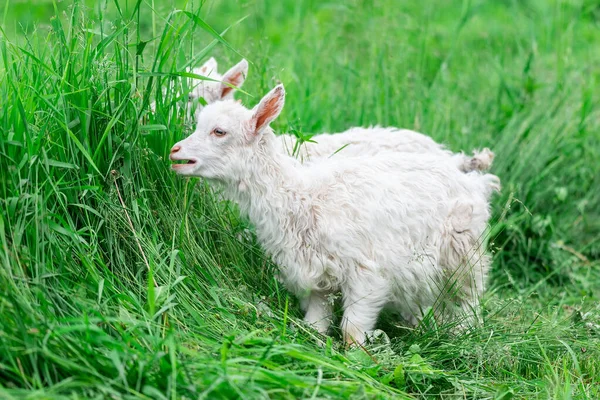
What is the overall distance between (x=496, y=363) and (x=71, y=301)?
201cm

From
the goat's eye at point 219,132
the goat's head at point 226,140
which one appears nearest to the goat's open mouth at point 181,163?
the goat's head at point 226,140

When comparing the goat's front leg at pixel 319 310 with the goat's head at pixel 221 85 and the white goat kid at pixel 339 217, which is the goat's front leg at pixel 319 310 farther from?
the goat's head at pixel 221 85

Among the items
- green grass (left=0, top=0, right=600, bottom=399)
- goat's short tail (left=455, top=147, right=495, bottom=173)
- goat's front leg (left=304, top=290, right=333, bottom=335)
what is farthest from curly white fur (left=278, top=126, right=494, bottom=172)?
goat's front leg (left=304, top=290, right=333, bottom=335)

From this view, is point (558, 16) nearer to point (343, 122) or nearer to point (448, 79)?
point (448, 79)

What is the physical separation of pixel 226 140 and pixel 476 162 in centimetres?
181

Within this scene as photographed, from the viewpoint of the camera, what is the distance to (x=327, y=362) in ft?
12.4

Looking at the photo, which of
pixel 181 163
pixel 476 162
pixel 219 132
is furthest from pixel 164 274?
pixel 476 162

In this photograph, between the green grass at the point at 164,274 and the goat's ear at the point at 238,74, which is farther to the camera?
the goat's ear at the point at 238,74

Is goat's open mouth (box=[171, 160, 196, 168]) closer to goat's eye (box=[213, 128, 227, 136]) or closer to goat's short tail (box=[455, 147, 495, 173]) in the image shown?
goat's eye (box=[213, 128, 227, 136])

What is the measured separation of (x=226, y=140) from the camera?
4430 mm

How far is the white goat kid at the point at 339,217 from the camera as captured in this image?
445cm

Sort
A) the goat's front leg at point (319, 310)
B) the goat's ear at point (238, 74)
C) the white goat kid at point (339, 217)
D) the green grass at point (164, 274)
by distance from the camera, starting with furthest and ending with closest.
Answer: the goat's ear at point (238, 74) → the goat's front leg at point (319, 310) → the white goat kid at point (339, 217) → the green grass at point (164, 274)

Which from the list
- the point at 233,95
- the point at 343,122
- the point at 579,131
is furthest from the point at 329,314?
the point at 579,131

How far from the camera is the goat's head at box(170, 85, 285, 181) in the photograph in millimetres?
4375
